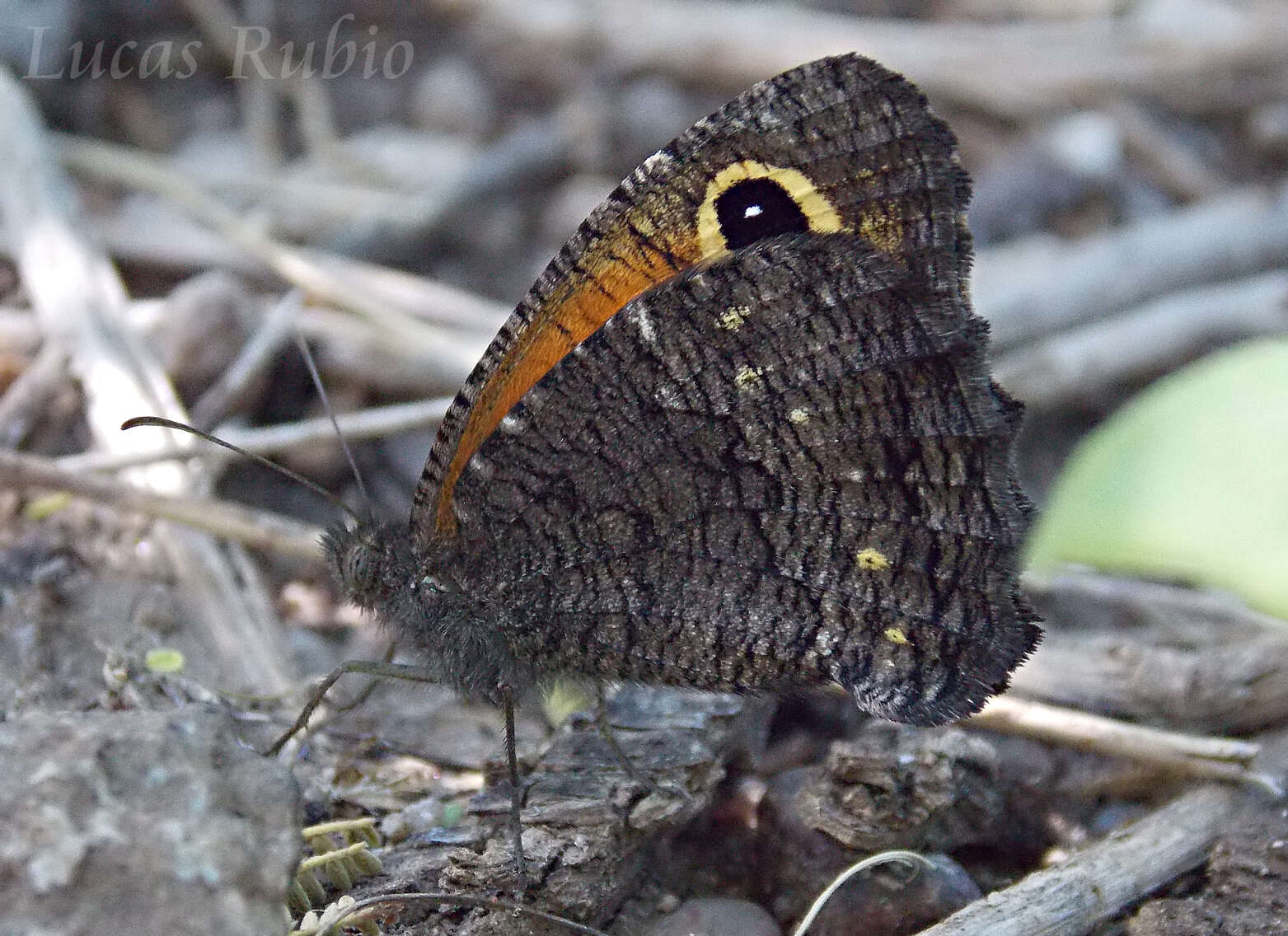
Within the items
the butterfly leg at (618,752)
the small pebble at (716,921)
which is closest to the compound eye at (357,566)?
the butterfly leg at (618,752)

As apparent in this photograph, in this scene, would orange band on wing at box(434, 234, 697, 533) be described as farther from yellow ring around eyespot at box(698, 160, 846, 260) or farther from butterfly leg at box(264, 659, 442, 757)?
butterfly leg at box(264, 659, 442, 757)

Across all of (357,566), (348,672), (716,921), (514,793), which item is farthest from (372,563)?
(716,921)

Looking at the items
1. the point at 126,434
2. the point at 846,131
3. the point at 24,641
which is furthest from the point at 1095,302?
the point at 24,641

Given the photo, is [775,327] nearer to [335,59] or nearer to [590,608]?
[590,608]

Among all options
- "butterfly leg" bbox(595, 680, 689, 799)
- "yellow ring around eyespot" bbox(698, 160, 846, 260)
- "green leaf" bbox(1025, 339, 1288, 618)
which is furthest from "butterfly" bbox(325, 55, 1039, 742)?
"green leaf" bbox(1025, 339, 1288, 618)

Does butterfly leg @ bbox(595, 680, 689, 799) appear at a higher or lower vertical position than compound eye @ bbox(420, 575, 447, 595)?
lower

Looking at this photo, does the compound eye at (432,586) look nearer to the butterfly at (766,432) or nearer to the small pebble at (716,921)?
the butterfly at (766,432)
